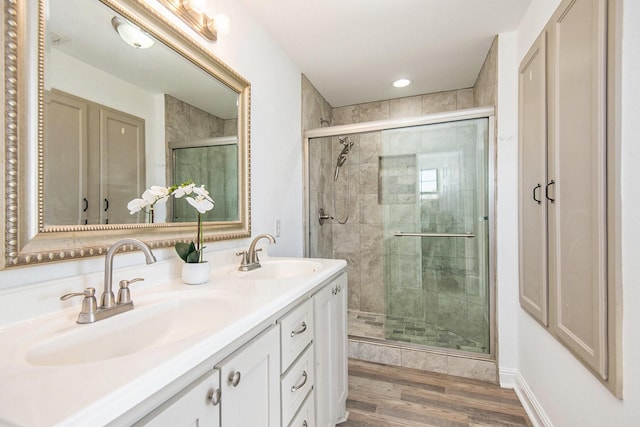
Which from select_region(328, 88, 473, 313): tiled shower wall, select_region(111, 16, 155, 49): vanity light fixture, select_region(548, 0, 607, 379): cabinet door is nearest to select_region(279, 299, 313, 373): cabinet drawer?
select_region(548, 0, 607, 379): cabinet door

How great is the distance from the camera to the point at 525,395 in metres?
1.72

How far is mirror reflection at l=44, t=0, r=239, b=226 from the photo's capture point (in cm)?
85

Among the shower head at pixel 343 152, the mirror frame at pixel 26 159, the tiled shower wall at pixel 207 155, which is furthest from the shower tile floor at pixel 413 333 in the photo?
the mirror frame at pixel 26 159

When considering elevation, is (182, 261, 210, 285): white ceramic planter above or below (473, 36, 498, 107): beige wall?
below

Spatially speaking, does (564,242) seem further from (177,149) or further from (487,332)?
(177,149)

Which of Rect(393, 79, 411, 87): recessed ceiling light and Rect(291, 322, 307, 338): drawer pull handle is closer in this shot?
Rect(291, 322, 307, 338): drawer pull handle

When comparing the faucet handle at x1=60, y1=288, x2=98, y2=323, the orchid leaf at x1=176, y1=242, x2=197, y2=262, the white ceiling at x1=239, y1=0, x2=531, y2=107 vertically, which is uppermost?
the white ceiling at x1=239, y1=0, x2=531, y2=107

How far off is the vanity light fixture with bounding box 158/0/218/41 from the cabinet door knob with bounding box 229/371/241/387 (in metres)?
1.40

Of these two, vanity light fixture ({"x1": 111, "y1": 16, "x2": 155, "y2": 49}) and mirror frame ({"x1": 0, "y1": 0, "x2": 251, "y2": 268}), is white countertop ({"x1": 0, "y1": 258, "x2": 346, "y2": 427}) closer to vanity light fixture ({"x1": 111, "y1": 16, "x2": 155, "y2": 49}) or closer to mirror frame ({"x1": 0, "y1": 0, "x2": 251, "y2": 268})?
mirror frame ({"x1": 0, "y1": 0, "x2": 251, "y2": 268})

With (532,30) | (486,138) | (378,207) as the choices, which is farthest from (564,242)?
(378,207)

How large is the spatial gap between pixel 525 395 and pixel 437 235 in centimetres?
111

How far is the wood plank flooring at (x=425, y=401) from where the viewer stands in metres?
1.60

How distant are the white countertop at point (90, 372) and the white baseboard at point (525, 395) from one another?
1613mm

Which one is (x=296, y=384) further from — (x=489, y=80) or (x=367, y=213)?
(x=489, y=80)
